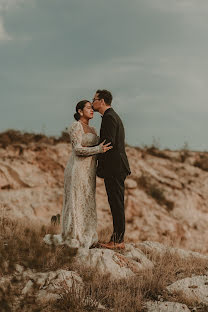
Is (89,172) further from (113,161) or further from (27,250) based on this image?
(27,250)

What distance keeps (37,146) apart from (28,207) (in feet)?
8.76

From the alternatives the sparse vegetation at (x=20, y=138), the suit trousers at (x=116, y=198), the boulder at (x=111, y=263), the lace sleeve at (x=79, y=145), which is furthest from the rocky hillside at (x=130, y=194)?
the lace sleeve at (x=79, y=145)

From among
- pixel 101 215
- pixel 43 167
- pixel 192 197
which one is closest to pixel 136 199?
pixel 101 215

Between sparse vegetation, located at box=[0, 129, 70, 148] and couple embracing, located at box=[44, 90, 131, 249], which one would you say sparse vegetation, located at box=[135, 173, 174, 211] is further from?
couple embracing, located at box=[44, 90, 131, 249]

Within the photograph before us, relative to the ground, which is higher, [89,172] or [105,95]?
[105,95]

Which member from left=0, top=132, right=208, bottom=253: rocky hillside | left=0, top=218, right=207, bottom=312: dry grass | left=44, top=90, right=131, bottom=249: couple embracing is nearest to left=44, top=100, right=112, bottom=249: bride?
left=44, top=90, right=131, bottom=249: couple embracing

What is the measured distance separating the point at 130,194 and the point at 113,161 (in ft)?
31.0

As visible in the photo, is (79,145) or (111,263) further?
(79,145)

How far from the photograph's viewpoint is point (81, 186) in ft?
21.2

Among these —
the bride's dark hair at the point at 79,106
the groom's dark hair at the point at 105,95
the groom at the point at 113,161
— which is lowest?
the groom at the point at 113,161

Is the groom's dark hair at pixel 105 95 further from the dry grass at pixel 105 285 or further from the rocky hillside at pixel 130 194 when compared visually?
the rocky hillside at pixel 130 194

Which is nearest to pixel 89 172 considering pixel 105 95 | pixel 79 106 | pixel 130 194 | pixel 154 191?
pixel 79 106

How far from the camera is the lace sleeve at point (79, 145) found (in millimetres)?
6238

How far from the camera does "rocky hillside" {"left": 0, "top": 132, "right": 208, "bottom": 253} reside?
567 inches
